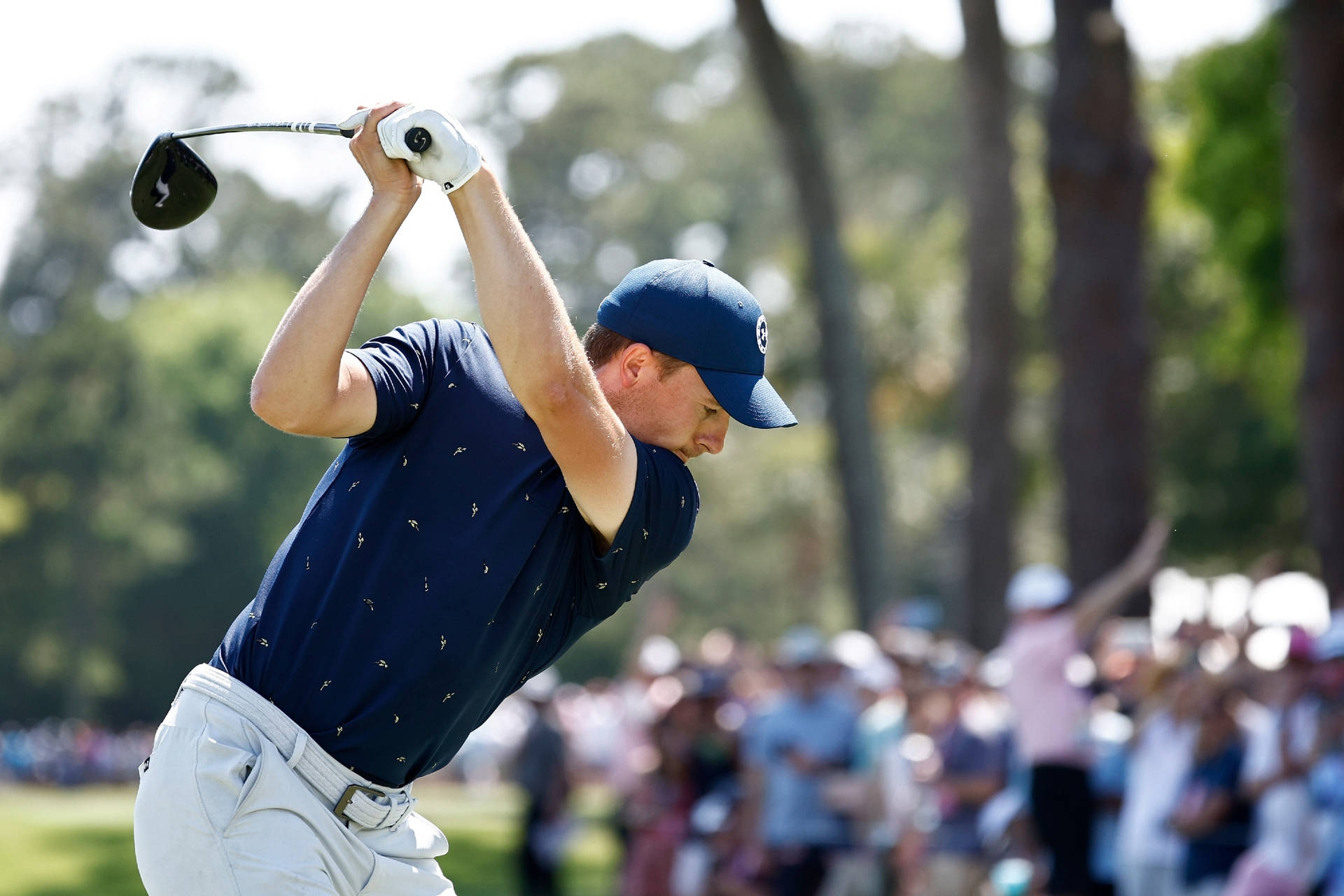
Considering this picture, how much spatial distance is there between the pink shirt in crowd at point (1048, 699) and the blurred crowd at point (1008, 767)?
0.04ft

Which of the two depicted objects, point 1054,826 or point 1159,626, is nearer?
point 1054,826

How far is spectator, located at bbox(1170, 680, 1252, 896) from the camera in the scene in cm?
891

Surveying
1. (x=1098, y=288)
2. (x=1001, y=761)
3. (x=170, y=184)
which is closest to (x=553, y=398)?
(x=170, y=184)

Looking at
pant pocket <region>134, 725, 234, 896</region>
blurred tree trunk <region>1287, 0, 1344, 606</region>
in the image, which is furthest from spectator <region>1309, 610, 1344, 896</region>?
pant pocket <region>134, 725, 234, 896</region>

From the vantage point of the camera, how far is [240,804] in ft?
9.29

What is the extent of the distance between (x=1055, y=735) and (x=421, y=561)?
746cm

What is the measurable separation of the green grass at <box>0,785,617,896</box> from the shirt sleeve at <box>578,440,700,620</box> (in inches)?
381

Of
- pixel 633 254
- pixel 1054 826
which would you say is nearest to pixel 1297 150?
pixel 1054 826

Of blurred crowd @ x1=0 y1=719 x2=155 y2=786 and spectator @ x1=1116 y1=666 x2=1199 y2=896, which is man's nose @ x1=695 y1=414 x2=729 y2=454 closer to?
spectator @ x1=1116 y1=666 x2=1199 y2=896

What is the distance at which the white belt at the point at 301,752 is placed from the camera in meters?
2.88

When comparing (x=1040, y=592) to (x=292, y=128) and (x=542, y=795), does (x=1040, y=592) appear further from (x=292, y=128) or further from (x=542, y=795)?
(x=292, y=128)

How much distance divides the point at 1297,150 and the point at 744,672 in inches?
247

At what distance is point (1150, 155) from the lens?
14.3 metres

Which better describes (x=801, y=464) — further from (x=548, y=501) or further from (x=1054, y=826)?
(x=548, y=501)
